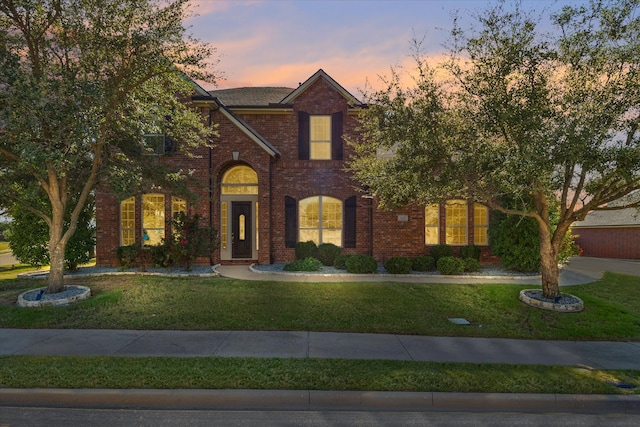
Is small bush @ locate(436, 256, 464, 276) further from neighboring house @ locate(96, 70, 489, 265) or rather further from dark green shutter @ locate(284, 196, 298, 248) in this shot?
dark green shutter @ locate(284, 196, 298, 248)

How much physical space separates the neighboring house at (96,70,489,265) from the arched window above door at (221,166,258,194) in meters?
0.04

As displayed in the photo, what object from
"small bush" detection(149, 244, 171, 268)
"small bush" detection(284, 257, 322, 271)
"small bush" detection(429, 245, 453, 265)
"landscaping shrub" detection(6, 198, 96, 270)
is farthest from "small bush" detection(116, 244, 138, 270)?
"small bush" detection(429, 245, 453, 265)

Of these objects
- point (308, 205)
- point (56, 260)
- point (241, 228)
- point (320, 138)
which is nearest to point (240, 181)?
point (241, 228)

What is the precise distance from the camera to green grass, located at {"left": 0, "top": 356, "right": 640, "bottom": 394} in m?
4.63

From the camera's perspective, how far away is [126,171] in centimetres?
937

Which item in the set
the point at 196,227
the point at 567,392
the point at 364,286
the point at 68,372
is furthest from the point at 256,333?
the point at 196,227

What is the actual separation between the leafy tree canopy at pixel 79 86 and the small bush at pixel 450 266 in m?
9.72

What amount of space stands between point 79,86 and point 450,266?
11937mm

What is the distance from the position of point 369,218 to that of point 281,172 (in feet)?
14.0

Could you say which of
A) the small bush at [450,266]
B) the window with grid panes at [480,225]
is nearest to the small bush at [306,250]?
the small bush at [450,266]

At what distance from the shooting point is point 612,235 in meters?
22.9

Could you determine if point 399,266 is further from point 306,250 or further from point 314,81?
point 314,81

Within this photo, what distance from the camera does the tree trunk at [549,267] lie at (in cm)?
909

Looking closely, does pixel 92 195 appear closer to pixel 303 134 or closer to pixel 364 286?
pixel 303 134
